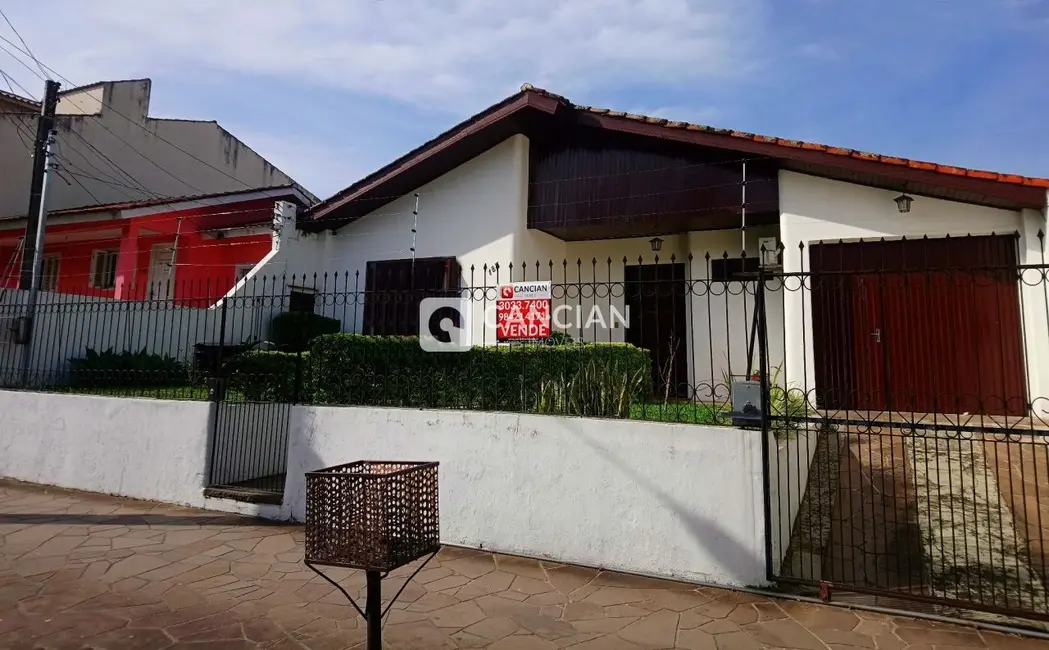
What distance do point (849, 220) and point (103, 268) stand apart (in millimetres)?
18000

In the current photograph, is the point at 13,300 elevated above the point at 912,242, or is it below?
below

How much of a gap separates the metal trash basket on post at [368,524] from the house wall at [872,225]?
18.6 feet

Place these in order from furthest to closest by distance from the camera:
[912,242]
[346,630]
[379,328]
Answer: [379,328]
[912,242]
[346,630]

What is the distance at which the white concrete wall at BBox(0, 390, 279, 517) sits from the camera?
6281 millimetres

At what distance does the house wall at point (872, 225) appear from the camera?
687 cm

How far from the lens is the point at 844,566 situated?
455 centimetres

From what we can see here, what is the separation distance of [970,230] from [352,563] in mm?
8387

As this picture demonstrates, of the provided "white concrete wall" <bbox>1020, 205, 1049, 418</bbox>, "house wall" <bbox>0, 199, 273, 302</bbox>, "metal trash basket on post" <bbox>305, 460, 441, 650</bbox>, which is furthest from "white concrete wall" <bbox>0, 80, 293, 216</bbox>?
"white concrete wall" <bbox>1020, 205, 1049, 418</bbox>

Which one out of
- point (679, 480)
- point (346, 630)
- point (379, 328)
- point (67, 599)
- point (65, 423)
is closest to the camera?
point (346, 630)

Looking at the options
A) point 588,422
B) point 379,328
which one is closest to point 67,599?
point 588,422

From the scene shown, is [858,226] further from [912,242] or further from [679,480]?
[679,480]

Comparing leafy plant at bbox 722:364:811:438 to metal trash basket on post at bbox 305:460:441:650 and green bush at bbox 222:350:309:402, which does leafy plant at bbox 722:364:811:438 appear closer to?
metal trash basket on post at bbox 305:460:441:650

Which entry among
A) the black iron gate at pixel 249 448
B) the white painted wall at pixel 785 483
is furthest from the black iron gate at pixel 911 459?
the black iron gate at pixel 249 448

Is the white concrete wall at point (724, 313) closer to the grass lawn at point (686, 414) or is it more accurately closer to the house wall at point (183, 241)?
the grass lawn at point (686, 414)
